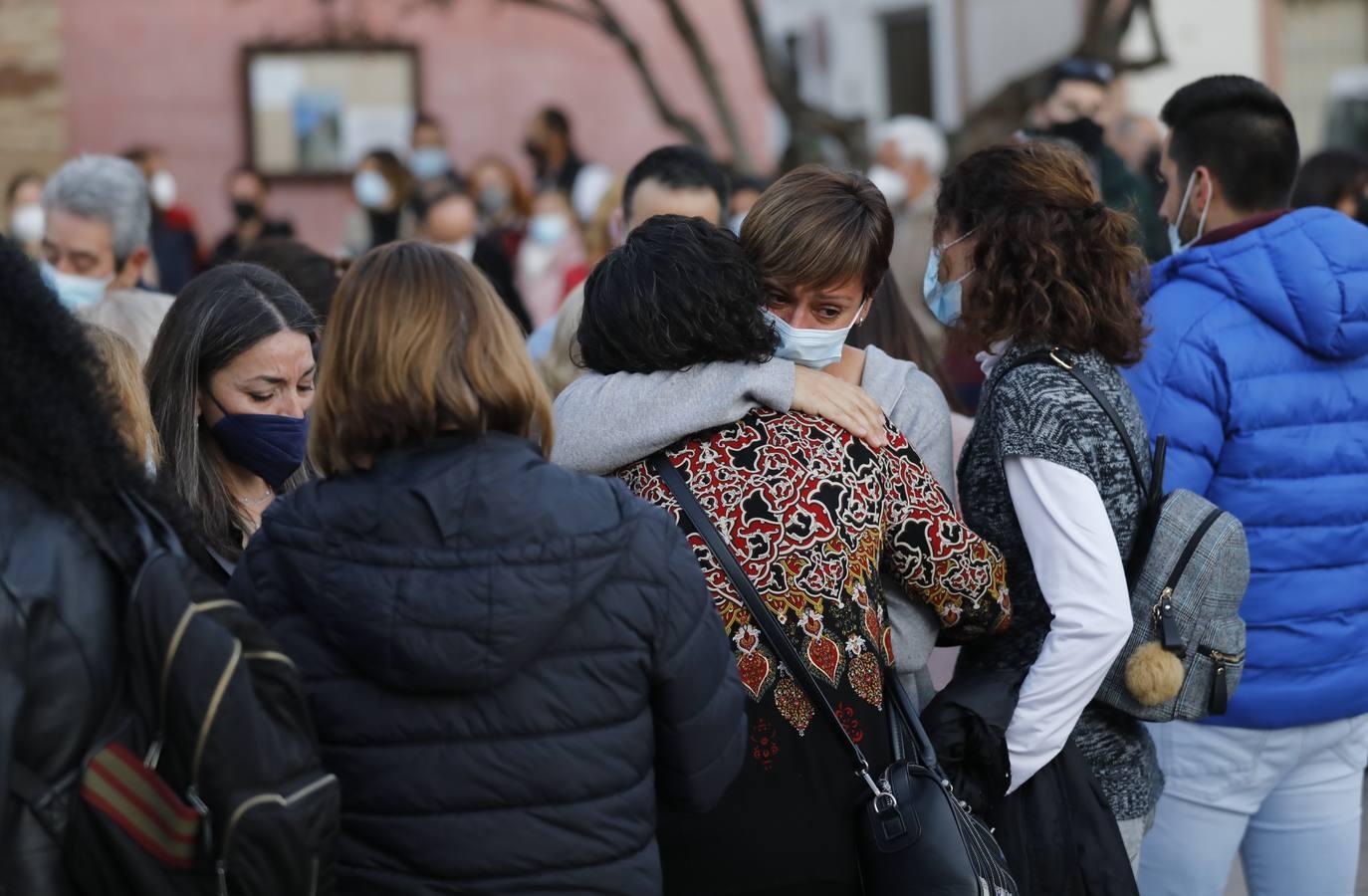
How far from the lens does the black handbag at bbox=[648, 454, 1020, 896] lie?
2.53 m

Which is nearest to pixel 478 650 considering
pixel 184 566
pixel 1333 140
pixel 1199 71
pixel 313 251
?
pixel 184 566

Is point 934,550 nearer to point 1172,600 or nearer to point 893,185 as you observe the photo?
point 1172,600

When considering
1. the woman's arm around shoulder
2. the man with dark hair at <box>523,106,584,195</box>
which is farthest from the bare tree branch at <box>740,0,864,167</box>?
the woman's arm around shoulder

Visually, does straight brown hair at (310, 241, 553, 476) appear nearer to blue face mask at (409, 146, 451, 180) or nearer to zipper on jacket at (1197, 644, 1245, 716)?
zipper on jacket at (1197, 644, 1245, 716)

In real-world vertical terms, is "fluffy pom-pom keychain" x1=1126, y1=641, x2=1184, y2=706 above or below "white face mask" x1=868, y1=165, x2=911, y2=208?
above

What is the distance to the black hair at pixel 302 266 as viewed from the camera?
4539 millimetres

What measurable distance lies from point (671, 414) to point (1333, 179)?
4.44m

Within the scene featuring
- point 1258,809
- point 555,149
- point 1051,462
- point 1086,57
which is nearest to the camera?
point 1051,462

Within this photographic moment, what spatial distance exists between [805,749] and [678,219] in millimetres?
882

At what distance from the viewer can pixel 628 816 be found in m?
Result: 2.29

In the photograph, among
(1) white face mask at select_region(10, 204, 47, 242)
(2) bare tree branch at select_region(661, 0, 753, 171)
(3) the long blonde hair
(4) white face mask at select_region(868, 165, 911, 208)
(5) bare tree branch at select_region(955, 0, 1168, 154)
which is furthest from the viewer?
(2) bare tree branch at select_region(661, 0, 753, 171)

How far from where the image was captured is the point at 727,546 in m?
2.54

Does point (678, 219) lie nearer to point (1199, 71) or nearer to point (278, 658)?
point (278, 658)

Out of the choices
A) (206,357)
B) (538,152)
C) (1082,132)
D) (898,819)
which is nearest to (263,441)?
(206,357)
